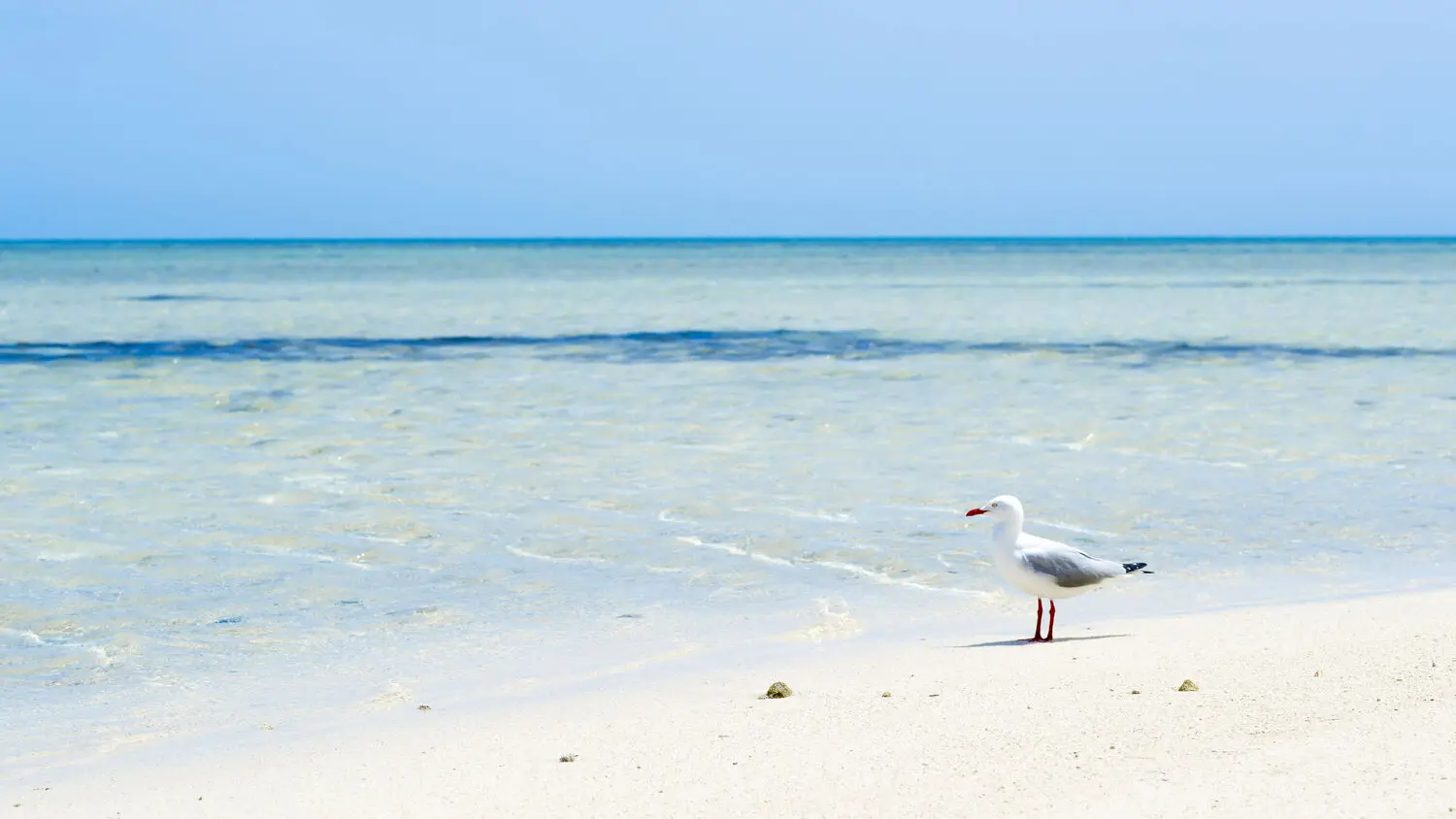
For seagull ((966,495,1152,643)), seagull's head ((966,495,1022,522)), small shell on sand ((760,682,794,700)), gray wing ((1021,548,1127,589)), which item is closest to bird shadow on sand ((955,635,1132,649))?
seagull ((966,495,1152,643))

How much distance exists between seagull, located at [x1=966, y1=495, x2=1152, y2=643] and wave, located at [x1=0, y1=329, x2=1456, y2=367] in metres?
19.2

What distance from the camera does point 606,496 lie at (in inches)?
535

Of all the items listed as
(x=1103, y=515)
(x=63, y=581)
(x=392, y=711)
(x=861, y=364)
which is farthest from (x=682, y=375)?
(x=392, y=711)

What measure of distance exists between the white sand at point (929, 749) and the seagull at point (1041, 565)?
1.76 feet

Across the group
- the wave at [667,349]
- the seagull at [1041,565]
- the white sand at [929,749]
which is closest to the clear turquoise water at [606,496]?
the wave at [667,349]

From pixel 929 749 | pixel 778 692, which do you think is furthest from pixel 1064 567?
pixel 929 749

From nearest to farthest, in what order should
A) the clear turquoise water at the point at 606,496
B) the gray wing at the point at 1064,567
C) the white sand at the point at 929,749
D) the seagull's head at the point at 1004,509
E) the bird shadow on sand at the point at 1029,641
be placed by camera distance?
the white sand at the point at 929,749
the bird shadow on sand at the point at 1029,641
the gray wing at the point at 1064,567
the seagull's head at the point at 1004,509
the clear turquoise water at the point at 606,496

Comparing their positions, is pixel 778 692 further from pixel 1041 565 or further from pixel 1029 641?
pixel 1041 565

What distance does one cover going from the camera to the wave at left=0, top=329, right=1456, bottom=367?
1142 inches

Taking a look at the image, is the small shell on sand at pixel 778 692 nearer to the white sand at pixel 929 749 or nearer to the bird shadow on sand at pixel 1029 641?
the white sand at pixel 929 749

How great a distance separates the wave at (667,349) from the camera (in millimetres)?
29000

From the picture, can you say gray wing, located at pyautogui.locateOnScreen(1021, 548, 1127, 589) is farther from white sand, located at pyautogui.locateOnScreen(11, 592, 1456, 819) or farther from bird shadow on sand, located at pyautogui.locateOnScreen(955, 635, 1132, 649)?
white sand, located at pyautogui.locateOnScreen(11, 592, 1456, 819)

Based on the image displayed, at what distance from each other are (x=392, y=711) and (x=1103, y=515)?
22.7ft

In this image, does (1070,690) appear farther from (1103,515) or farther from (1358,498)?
(1358,498)
